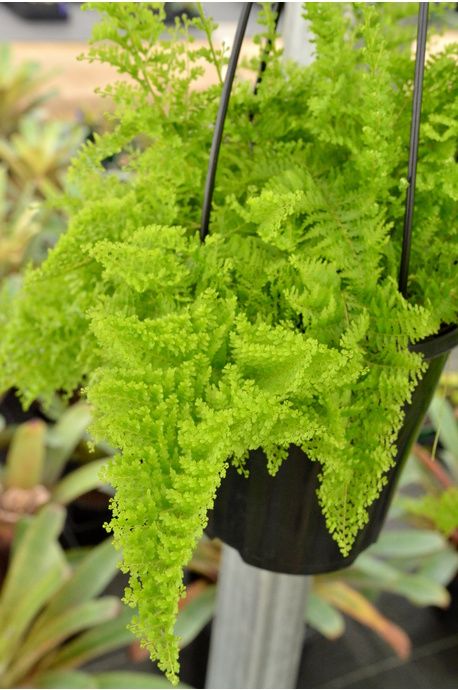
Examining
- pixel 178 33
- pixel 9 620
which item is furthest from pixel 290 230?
pixel 9 620

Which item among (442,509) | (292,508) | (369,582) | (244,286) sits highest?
(244,286)

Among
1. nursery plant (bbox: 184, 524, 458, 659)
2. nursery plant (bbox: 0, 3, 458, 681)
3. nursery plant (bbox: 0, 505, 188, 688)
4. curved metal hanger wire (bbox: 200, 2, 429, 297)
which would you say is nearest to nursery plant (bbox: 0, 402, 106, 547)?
nursery plant (bbox: 0, 505, 188, 688)

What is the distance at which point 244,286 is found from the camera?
1.39 ft

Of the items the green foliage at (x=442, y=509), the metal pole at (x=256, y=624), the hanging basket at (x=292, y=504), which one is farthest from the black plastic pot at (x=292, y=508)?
the green foliage at (x=442, y=509)

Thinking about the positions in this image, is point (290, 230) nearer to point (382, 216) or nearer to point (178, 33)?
point (382, 216)

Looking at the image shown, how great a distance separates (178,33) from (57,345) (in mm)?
240

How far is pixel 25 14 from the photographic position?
3.36 metres

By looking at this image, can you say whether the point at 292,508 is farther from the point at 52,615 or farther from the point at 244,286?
the point at 52,615

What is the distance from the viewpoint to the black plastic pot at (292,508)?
1.42 ft

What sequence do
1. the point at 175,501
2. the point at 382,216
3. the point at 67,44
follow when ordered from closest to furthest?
the point at 175,501 < the point at 382,216 < the point at 67,44

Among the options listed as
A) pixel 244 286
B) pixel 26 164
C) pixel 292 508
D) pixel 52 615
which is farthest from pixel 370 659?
pixel 26 164

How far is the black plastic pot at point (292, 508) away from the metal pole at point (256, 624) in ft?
0.42

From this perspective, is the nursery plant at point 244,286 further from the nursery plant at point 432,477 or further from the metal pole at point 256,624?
the nursery plant at point 432,477

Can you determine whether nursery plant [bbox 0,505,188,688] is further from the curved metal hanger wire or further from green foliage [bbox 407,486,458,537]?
the curved metal hanger wire
